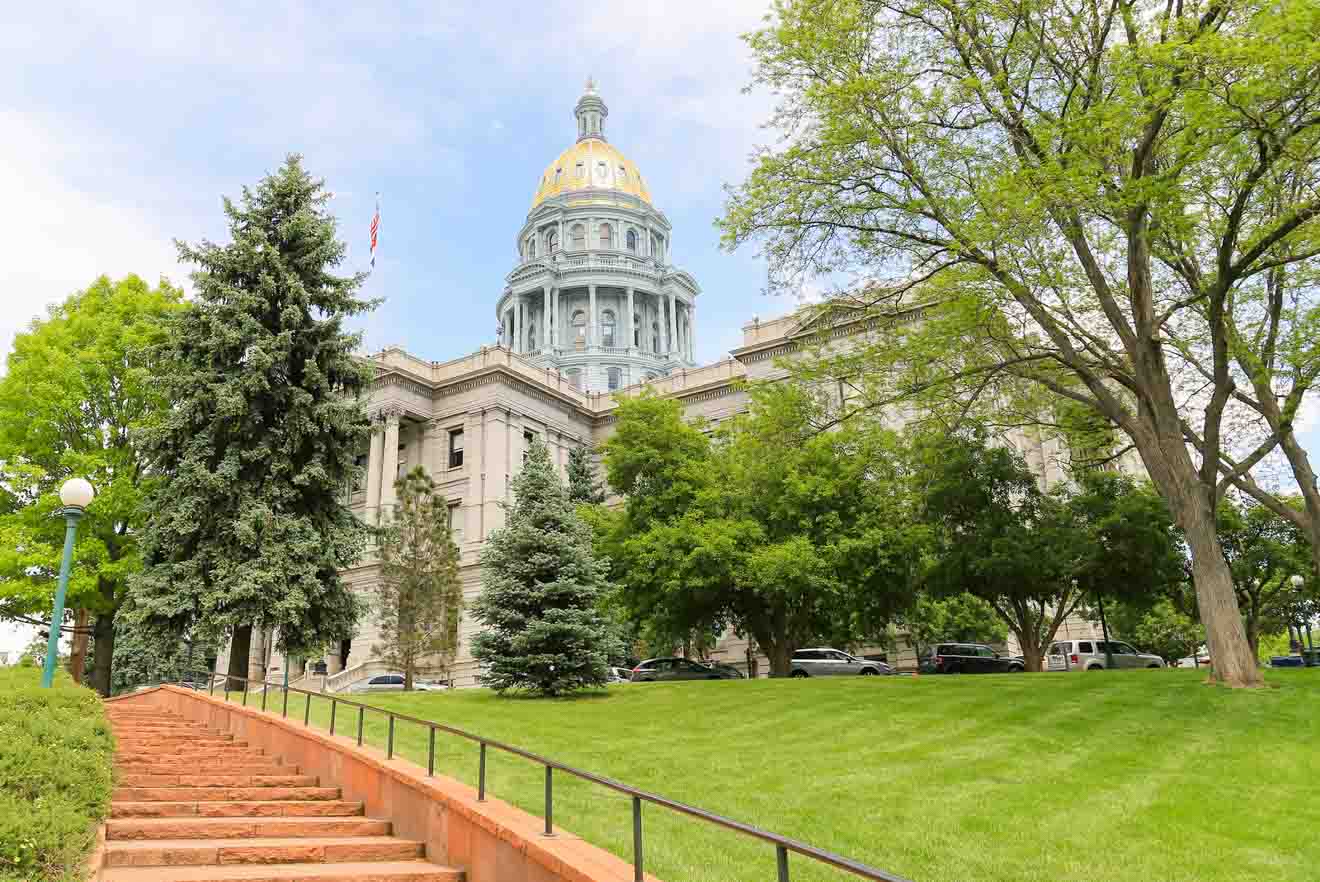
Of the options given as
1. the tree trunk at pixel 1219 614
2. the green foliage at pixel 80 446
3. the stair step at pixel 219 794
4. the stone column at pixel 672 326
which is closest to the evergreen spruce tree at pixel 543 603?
the green foliage at pixel 80 446

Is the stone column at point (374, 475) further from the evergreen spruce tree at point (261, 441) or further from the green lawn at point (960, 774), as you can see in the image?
the green lawn at point (960, 774)

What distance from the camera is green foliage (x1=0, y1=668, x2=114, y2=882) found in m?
7.05

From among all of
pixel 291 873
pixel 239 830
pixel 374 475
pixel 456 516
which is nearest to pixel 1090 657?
→ pixel 456 516

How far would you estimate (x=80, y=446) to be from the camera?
95.2ft

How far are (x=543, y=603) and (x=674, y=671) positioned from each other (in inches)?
455

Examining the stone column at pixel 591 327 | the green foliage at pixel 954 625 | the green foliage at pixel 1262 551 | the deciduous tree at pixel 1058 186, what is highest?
the stone column at pixel 591 327

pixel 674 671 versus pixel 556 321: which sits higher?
pixel 556 321

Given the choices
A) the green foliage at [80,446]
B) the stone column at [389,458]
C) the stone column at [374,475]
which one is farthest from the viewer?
the stone column at [389,458]

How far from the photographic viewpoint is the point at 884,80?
812 inches

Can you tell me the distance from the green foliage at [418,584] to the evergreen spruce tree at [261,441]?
37.1 ft

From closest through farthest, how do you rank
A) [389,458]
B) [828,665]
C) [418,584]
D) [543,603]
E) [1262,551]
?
[543,603] → [1262,551] → [828,665] → [418,584] → [389,458]

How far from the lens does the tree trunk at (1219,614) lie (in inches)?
753

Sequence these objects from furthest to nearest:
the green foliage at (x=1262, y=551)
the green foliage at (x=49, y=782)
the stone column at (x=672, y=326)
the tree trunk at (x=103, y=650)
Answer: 1. the stone column at (x=672, y=326)
2. the green foliage at (x=1262, y=551)
3. the tree trunk at (x=103, y=650)
4. the green foliage at (x=49, y=782)

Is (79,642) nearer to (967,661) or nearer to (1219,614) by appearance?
(967,661)
